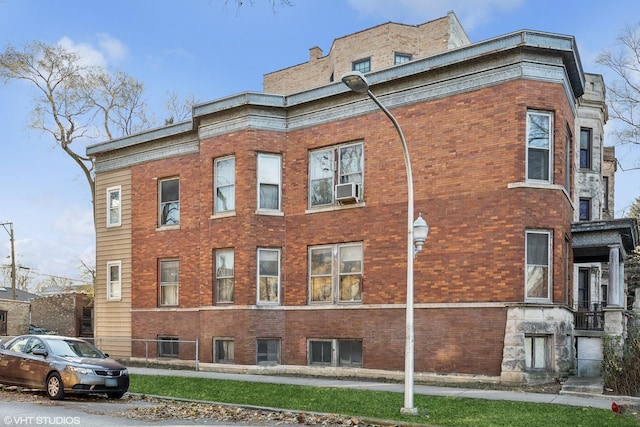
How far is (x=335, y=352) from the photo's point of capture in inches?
800

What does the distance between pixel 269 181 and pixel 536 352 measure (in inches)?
387

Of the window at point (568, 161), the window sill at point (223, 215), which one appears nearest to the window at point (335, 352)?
the window sill at point (223, 215)

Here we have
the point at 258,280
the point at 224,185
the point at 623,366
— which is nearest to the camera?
the point at 623,366

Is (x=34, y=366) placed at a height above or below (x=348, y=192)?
below

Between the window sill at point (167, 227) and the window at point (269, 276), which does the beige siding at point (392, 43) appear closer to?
the window sill at point (167, 227)

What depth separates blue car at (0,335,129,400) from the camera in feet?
46.9

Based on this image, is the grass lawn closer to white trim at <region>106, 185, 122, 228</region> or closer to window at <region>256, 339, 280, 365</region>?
window at <region>256, 339, 280, 365</region>

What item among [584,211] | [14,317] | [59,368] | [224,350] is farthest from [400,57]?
[14,317]

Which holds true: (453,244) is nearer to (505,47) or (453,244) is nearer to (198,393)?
(505,47)

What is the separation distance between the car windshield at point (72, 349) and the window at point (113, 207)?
11.8 metres

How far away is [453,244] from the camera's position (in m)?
18.3

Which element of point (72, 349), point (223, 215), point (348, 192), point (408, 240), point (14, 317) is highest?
point (348, 192)

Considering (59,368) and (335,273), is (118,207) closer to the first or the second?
(335,273)

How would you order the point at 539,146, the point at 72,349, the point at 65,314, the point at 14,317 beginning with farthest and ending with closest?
the point at 65,314, the point at 14,317, the point at 539,146, the point at 72,349
